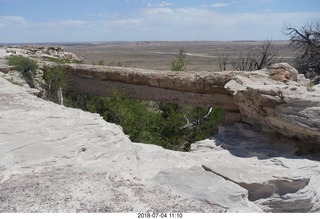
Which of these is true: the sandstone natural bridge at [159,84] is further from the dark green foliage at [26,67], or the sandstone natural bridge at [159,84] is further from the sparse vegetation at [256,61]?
the sparse vegetation at [256,61]

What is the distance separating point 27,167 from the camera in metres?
4.00

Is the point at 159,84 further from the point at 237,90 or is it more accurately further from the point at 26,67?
the point at 26,67

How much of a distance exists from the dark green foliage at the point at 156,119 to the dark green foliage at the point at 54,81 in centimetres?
53

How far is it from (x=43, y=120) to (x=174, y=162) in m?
2.07

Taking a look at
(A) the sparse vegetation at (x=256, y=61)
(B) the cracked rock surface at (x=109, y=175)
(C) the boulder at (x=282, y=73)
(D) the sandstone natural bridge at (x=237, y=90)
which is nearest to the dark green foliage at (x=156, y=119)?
(D) the sandstone natural bridge at (x=237, y=90)

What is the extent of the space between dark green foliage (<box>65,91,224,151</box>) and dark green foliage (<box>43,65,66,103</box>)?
534 mm

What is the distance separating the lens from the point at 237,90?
8.22 m

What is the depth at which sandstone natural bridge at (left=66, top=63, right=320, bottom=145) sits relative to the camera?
7.11m

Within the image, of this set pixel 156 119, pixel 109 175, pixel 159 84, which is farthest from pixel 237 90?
pixel 109 175

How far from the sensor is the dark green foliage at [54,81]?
12.4 metres

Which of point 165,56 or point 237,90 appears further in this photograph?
point 165,56

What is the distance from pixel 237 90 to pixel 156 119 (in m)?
4.59
